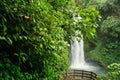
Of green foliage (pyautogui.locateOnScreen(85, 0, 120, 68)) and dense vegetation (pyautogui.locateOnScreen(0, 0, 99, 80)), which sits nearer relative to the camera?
dense vegetation (pyautogui.locateOnScreen(0, 0, 99, 80))

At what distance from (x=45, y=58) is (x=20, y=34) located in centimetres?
72

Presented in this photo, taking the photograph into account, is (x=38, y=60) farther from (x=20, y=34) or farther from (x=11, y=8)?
(x=11, y=8)

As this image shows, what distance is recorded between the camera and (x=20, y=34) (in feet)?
13.1

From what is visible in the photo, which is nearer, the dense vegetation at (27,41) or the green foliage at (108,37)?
the dense vegetation at (27,41)

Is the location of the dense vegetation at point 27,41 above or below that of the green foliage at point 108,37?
below

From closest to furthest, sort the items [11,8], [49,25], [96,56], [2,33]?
[2,33]
[11,8]
[49,25]
[96,56]

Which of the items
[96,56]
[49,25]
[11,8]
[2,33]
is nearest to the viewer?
[2,33]

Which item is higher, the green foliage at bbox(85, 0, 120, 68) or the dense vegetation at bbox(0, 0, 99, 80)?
the green foliage at bbox(85, 0, 120, 68)

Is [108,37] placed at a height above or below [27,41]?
above

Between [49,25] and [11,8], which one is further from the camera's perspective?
[49,25]

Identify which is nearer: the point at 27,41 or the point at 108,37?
the point at 27,41

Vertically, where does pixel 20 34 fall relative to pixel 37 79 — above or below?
above

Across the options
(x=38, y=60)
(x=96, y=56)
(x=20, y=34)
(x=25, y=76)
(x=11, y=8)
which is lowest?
(x=25, y=76)

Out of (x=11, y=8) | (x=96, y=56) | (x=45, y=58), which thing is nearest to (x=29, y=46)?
(x=45, y=58)
